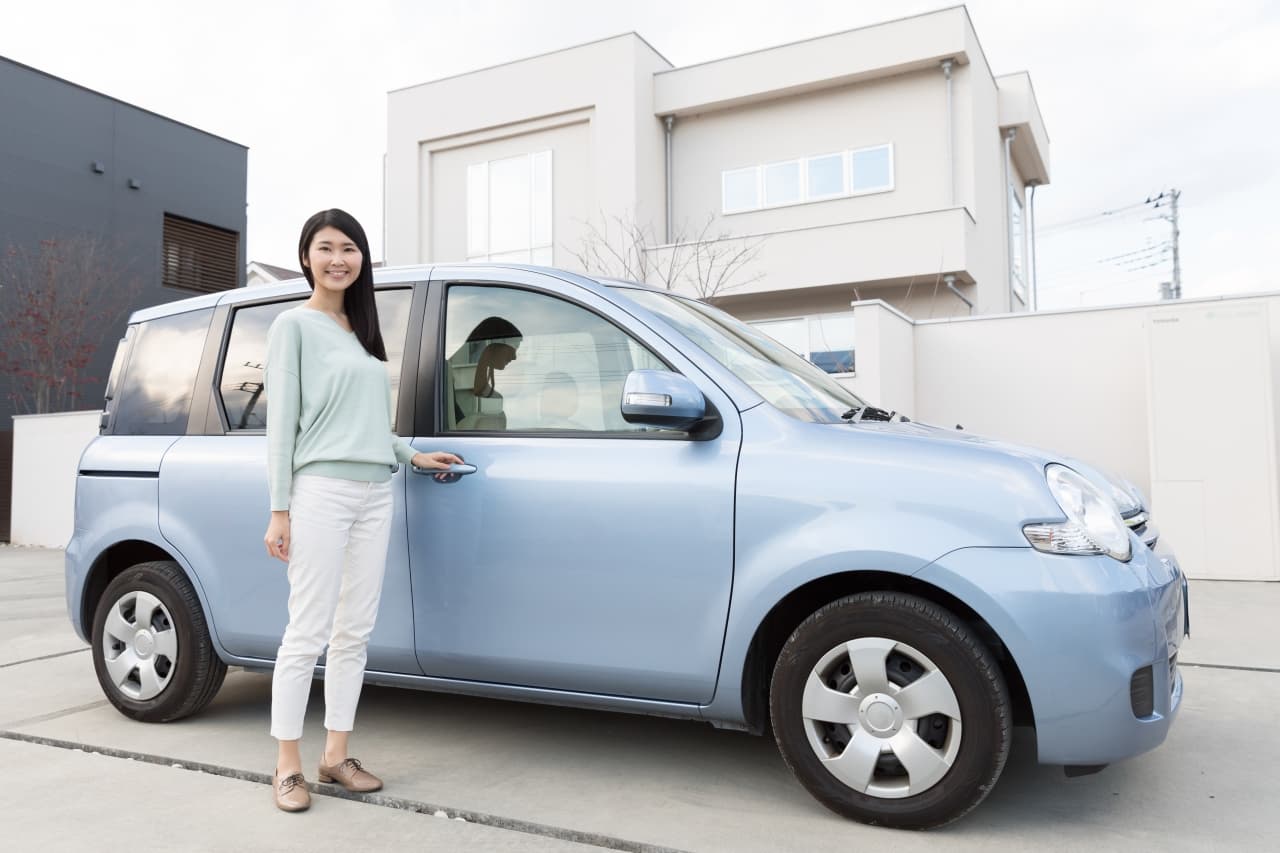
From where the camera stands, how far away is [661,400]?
2.91 metres

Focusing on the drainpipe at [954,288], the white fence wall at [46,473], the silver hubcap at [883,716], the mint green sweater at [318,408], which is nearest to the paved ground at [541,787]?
the silver hubcap at [883,716]

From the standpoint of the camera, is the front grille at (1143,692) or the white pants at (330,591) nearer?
the front grille at (1143,692)

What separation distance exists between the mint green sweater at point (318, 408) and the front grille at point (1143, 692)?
2.33 metres

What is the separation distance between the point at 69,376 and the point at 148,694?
14560mm

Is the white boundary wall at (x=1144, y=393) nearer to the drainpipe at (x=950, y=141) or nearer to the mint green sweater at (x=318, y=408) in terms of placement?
the mint green sweater at (x=318, y=408)

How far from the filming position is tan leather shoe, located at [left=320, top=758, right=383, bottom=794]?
320 cm

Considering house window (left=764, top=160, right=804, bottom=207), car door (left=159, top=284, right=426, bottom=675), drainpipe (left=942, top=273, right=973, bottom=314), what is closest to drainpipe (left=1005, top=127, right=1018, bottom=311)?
drainpipe (left=942, top=273, right=973, bottom=314)

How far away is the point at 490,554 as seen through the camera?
3316mm

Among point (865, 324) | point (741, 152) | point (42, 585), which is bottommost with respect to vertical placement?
point (42, 585)

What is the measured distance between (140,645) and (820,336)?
37.8 ft

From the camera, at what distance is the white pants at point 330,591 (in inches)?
120

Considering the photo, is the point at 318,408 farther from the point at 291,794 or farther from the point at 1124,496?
the point at 1124,496

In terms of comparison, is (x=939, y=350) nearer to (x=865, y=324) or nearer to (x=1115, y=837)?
(x=865, y=324)

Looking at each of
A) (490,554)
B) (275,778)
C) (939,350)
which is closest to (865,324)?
(939,350)
